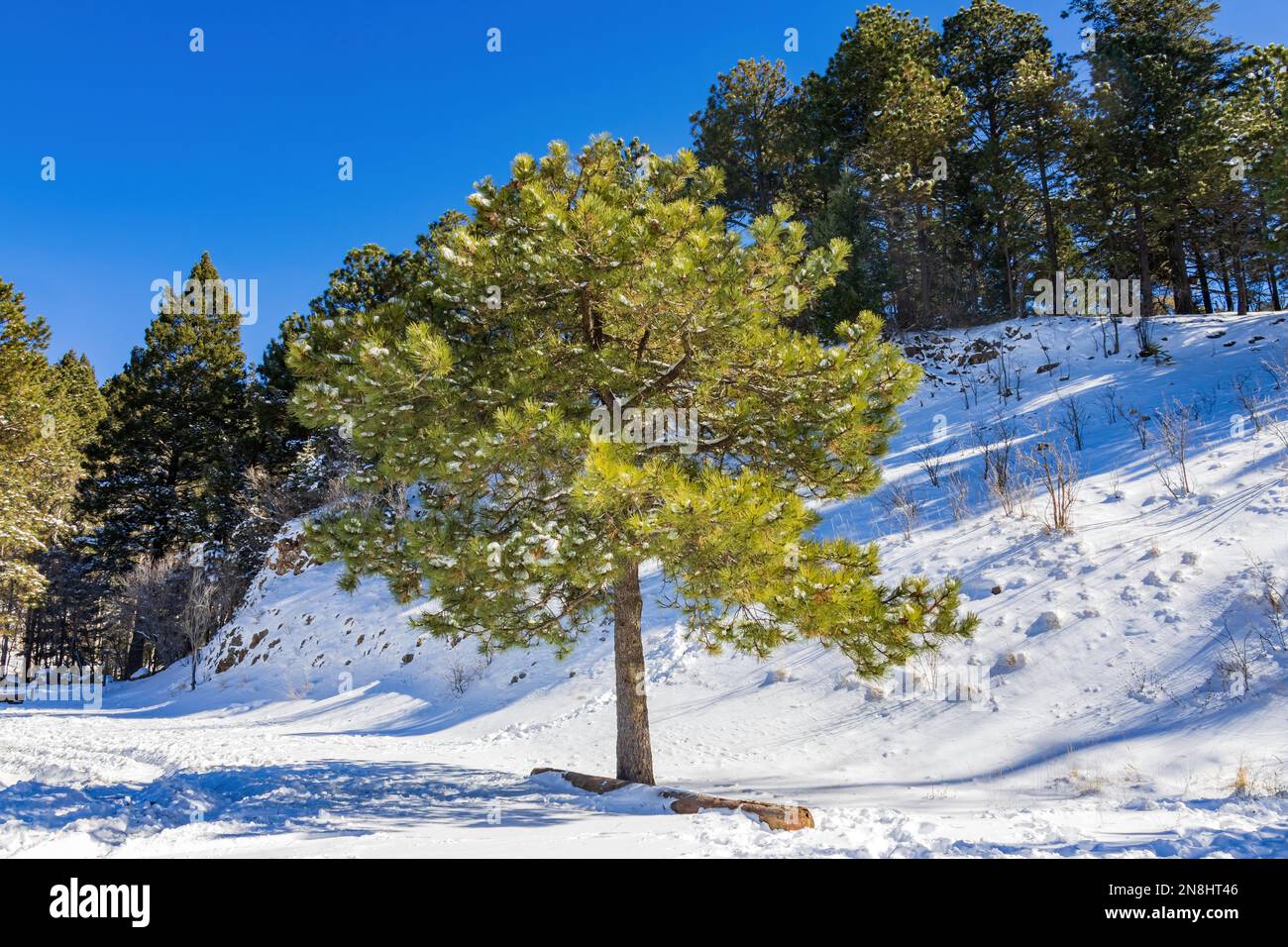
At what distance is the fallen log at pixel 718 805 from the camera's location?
517 cm

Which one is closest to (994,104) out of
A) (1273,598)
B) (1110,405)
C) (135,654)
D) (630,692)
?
(1110,405)

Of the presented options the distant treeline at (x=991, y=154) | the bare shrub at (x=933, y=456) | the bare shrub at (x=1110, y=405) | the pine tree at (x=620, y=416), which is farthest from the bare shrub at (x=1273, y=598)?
the distant treeline at (x=991, y=154)

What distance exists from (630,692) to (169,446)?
30.1 metres

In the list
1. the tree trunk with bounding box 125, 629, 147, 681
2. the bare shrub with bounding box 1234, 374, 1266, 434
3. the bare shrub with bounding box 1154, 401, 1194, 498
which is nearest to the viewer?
the bare shrub with bounding box 1154, 401, 1194, 498

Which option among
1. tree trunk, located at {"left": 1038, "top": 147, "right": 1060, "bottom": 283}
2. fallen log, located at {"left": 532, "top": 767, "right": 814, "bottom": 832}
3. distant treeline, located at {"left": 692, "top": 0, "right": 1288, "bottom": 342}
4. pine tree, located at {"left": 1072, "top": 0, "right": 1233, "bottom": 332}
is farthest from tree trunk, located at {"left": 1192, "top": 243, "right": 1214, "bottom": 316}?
fallen log, located at {"left": 532, "top": 767, "right": 814, "bottom": 832}

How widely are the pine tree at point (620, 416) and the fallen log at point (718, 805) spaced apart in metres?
0.40

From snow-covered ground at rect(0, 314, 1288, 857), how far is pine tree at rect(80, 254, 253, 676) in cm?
1575

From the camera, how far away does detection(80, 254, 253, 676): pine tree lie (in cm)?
2878

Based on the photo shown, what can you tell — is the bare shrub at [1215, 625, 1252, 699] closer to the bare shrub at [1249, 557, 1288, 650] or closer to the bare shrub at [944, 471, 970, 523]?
the bare shrub at [1249, 557, 1288, 650]

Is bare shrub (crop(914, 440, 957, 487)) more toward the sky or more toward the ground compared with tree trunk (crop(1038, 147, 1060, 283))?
more toward the ground

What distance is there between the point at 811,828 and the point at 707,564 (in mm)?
2010

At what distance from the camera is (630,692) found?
741cm

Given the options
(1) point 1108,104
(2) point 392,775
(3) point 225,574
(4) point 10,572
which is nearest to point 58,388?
(3) point 225,574

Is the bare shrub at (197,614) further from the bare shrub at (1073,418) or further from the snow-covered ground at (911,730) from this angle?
the bare shrub at (1073,418)
